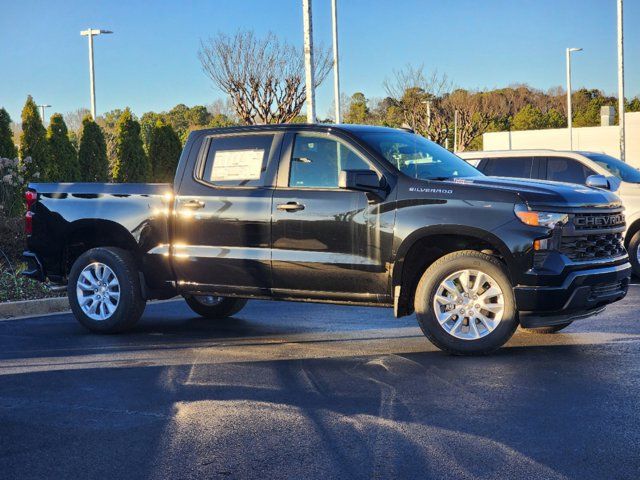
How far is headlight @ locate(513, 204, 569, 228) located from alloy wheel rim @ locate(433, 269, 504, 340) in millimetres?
600

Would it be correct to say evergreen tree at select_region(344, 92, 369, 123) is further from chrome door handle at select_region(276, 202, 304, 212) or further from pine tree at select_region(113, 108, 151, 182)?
chrome door handle at select_region(276, 202, 304, 212)

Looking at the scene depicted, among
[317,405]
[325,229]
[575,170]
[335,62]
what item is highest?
[335,62]

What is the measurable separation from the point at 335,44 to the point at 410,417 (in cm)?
2675

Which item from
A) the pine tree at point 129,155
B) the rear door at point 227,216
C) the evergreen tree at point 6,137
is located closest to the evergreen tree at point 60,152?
the pine tree at point 129,155

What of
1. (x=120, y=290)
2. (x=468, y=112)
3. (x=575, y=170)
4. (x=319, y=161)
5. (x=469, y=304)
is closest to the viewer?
(x=469, y=304)

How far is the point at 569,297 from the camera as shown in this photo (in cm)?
743

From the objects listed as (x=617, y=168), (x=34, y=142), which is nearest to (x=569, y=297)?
(x=617, y=168)

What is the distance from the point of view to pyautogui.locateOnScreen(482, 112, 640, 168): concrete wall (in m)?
54.6

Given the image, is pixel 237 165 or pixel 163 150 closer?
pixel 237 165

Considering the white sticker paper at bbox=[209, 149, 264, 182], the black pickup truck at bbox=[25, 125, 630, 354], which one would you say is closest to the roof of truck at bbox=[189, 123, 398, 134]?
the black pickup truck at bbox=[25, 125, 630, 354]

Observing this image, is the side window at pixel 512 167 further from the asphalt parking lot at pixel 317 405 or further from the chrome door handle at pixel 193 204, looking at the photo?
the chrome door handle at pixel 193 204

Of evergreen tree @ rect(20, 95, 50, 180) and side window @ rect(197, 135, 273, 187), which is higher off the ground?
evergreen tree @ rect(20, 95, 50, 180)

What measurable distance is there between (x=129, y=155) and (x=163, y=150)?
1807 millimetres

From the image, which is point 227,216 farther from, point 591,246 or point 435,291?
point 591,246
